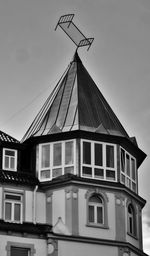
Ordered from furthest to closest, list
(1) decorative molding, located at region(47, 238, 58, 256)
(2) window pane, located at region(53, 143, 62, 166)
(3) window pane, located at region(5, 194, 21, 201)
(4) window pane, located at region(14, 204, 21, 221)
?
(2) window pane, located at region(53, 143, 62, 166) < (3) window pane, located at region(5, 194, 21, 201) < (4) window pane, located at region(14, 204, 21, 221) < (1) decorative molding, located at region(47, 238, 58, 256)

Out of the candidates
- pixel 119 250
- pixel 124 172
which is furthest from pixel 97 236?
pixel 124 172

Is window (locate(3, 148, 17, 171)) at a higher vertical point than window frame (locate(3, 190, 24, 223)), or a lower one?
higher

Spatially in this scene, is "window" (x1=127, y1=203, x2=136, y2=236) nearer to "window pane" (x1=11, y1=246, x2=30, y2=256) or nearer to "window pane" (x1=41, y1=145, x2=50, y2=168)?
"window pane" (x1=41, y1=145, x2=50, y2=168)

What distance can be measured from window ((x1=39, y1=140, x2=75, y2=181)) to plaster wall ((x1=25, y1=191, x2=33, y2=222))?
6.71 ft

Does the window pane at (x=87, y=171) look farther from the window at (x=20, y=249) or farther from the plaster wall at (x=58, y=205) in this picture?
the window at (x=20, y=249)

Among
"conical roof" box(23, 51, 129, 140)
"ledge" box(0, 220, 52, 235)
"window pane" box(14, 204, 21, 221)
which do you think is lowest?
"ledge" box(0, 220, 52, 235)

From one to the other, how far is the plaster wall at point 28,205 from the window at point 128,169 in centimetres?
740

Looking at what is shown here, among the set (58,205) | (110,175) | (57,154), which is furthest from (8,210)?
(110,175)

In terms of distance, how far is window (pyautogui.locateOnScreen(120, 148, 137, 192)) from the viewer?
65500 millimetres

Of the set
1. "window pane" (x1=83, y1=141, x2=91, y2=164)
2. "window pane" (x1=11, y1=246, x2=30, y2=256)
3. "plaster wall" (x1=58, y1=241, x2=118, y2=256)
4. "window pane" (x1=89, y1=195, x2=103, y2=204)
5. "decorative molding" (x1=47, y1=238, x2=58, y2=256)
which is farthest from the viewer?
"window pane" (x1=83, y1=141, x2=91, y2=164)

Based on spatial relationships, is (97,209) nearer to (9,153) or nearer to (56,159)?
(56,159)

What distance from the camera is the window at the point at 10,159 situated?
63.7 meters

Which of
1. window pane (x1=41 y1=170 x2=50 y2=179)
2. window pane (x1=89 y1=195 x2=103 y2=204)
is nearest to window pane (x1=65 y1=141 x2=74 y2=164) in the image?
window pane (x1=41 y1=170 x2=50 y2=179)

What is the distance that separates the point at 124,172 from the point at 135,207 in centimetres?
286
